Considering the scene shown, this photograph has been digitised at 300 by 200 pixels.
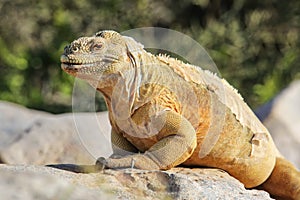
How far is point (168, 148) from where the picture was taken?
669 centimetres

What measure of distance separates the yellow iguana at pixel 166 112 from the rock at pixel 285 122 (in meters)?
3.11

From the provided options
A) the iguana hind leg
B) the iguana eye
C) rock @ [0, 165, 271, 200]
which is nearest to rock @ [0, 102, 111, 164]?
the iguana hind leg

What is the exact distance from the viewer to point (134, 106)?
22.5 feet

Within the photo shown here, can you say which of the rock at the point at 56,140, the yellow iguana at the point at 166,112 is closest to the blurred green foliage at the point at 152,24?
the rock at the point at 56,140

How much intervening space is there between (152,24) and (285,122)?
23.2ft

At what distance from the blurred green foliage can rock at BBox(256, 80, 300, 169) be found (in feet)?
15.2

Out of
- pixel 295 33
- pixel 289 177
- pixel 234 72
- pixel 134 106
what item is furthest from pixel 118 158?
pixel 295 33

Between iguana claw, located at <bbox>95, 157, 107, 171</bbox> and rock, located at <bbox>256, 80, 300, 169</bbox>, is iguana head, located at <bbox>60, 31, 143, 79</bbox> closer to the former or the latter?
iguana claw, located at <bbox>95, 157, 107, 171</bbox>

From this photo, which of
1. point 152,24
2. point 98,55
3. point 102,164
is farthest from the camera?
point 152,24

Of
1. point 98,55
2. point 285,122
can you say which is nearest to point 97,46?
point 98,55

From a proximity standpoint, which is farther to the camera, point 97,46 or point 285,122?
point 285,122

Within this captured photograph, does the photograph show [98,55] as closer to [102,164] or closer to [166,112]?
[166,112]

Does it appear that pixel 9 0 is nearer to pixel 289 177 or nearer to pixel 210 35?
pixel 210 35

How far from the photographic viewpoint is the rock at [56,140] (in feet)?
31.1
